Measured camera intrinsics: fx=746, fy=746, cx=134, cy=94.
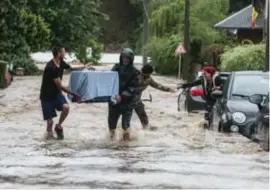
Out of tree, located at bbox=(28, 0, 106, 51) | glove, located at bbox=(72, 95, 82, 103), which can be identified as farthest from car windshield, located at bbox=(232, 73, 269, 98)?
tree, located at bbox=(28, 0, 106, 51)

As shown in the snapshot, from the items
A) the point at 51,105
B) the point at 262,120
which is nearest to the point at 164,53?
the point at 51,105

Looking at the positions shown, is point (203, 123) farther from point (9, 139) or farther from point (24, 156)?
point (24, 156)

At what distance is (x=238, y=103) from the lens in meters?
13.9

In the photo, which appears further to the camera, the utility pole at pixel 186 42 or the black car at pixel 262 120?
the utility pole at pixel 186 42

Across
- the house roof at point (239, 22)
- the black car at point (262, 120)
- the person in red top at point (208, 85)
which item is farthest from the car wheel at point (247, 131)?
the house roof at point (239, 22)

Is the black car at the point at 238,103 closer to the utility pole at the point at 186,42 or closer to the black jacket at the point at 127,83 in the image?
the black jacket at the point at 127,83

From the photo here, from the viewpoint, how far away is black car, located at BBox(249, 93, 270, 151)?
11906 mm

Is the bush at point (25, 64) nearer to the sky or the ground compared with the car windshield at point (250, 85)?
nearer to the ground

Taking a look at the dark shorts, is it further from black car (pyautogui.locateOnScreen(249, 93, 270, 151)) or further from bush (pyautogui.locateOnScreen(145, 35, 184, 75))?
bush (pyautogui.locateOnScreen(145, 35, 184, 75))

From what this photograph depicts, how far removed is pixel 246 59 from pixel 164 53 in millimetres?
20526

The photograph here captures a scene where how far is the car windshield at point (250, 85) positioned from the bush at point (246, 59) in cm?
1437

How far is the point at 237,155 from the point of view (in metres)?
11.2

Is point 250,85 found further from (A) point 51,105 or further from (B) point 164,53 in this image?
(B) point 164,53

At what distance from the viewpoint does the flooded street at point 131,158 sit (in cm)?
871
